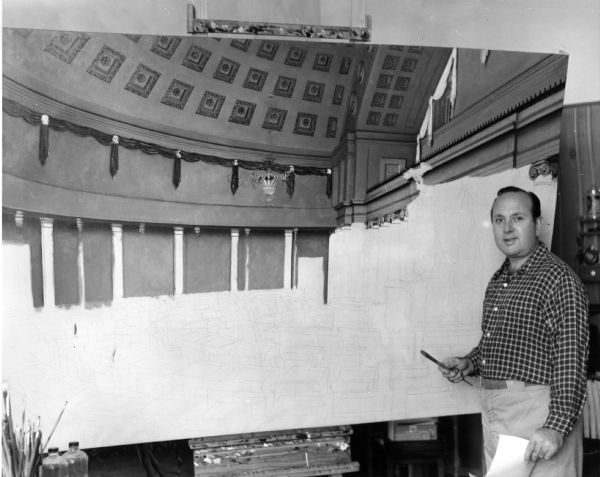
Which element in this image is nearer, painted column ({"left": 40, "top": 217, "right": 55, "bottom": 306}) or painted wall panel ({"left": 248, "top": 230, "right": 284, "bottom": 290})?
painted column ({"left": 40, "top": 217, "right": 55, "bottom": 306})

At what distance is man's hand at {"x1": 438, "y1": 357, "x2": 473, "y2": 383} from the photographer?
2068mm

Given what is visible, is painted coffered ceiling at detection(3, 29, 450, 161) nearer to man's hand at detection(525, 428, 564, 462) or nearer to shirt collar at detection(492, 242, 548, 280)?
shirt collar at detection(492, 242, 548, 280)

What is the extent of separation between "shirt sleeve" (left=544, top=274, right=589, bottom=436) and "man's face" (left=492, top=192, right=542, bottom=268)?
18 centimetres

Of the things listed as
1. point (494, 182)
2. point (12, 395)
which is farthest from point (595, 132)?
point (12, 395)

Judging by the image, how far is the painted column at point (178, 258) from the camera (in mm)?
1828

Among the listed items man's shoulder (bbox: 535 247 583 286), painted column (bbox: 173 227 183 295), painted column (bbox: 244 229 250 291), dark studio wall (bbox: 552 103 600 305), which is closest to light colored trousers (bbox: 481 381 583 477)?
man's shoulder (bbox: 535 247 583 286)

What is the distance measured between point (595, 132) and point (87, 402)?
2193mm

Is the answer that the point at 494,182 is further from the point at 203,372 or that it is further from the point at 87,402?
the point at 87,402

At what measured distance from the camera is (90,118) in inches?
69.0

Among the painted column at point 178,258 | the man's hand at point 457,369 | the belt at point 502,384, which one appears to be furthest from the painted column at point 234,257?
the belt at point 502,384

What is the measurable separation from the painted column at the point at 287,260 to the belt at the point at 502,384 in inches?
30.3

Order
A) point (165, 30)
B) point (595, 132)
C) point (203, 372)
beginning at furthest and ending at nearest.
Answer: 1. point (595, 132)
2. point (165, 30)
3. point (203, 372)

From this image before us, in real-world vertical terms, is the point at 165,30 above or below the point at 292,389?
above

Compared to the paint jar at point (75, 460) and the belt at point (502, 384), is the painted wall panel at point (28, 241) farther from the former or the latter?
the belt at point (502, 384)
